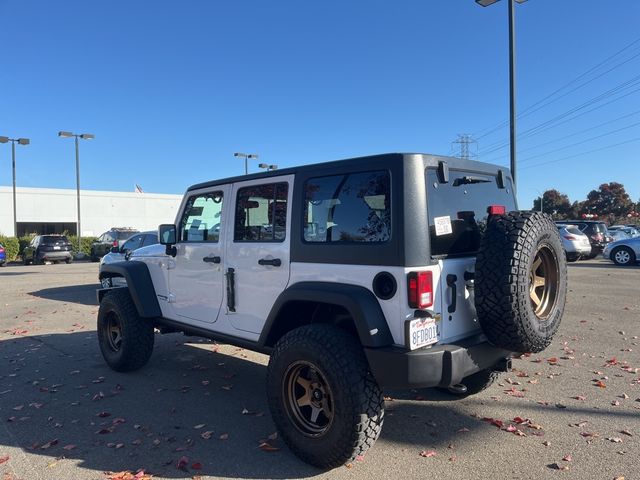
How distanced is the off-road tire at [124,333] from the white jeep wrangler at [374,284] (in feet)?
5.46

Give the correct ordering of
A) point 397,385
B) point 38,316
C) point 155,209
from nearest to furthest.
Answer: point 397,385 < point 38,316 < point 155,209

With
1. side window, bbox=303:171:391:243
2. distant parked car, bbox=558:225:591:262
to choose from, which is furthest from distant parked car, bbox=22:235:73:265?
side window, bbox=303:171:391:243

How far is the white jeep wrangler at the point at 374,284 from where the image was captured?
3035mm

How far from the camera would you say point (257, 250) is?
13.2 ft

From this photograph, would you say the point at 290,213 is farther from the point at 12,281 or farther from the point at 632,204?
the point at 632,204

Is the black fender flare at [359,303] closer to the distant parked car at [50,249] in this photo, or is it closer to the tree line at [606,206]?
the distant parked car at [50,249]

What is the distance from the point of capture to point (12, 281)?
16219 millimetres

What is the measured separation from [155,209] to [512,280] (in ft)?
156

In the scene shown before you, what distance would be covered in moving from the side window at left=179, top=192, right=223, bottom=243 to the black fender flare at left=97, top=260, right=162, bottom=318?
0.78 meters

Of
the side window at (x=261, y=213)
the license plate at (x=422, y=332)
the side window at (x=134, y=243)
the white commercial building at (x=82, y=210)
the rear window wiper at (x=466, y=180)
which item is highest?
the white commercial building at (x=82, y=210)

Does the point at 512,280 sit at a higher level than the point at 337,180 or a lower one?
lower

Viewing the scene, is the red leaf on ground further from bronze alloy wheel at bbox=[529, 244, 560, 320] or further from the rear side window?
the rear side window

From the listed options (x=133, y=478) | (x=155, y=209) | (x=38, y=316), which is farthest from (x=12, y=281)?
(x=155, y=209)

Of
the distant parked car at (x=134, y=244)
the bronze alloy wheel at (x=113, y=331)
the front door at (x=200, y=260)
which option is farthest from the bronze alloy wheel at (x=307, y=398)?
the distant parked car at (x=134, y=244)
